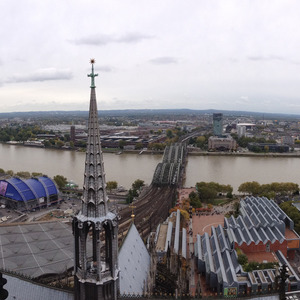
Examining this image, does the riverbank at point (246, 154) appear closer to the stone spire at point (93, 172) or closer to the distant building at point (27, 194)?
the distant building at point (27, 194)

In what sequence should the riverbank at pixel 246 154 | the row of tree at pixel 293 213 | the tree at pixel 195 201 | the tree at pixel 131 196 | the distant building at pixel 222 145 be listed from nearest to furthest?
the row of tree at pixel 293 213 < the tree at pixel 195 201 < the tree at pixel 131 196 < the riverbank at pixel 246 154 < the distant building at pixel 222 145

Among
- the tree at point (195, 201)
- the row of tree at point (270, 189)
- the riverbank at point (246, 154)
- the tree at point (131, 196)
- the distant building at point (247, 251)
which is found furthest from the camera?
the riverbank at point (246, 154)

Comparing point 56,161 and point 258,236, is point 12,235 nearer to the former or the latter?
point 258,236

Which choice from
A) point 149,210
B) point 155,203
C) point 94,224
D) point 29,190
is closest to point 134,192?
point 155,203

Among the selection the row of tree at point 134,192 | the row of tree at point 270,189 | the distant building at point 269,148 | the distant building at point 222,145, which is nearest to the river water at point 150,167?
the row of tree at point 134,192

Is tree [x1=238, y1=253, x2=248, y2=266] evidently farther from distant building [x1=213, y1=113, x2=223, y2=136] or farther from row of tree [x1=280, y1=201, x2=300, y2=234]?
distant building [x1=213, y1=113, x2=223, y2=136]

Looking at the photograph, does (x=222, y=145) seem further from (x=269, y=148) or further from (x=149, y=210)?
(x=149, y=210)
